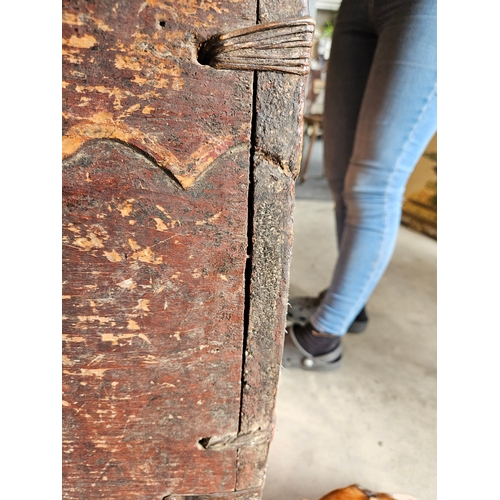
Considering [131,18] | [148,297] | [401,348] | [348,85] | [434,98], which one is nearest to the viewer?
[131,18]

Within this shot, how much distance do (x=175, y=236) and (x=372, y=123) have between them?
57cm

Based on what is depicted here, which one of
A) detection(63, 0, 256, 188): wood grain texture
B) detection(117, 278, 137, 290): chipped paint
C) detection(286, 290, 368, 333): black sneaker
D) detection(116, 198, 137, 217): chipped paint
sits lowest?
detection(286, 290, 368, 333): black sneaker

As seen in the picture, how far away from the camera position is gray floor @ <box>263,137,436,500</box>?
A: 37.9 inches

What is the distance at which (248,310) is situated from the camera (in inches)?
23.8

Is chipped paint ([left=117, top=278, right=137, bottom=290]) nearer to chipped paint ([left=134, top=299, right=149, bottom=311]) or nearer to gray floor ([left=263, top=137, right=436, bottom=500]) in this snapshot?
chipped paint ([left=134, top=299, right=149, bottom=311])

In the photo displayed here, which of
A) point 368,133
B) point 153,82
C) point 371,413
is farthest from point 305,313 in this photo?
point 153,82

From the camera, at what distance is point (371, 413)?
115cm

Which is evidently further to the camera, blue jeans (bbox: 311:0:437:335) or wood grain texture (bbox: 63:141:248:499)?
blue jeans (bbox: 311:0:437:335)

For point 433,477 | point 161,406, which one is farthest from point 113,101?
point 433,477

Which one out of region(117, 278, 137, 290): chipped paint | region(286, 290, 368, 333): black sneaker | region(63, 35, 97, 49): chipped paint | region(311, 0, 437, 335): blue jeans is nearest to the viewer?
region(63, 35, 97, 49): chipped paint

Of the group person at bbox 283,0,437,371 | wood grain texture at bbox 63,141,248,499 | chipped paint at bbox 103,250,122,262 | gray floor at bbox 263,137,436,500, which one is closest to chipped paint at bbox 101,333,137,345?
wood grain texture at bbox 63,141,248,499

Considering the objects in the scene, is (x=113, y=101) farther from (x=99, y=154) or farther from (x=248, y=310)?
(x=248, y=310)

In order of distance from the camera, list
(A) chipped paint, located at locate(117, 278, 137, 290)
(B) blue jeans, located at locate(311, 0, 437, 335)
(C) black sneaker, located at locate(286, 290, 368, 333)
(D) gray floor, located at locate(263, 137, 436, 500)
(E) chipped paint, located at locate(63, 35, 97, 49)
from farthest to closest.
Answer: (C) black sneaker, located at locate(286, 290, 368, 333) → (D) gray floor, located at locate(263, 137, 436, 500) → (B) blue jeans, located at locate(311, 0, 437, 335) → (A) chipped paint, located at locate(117, 278, 137, 290) → (E) chipped paint, located at locate(63, 35, 97, 49)

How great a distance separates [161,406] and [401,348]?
1.00 meters
